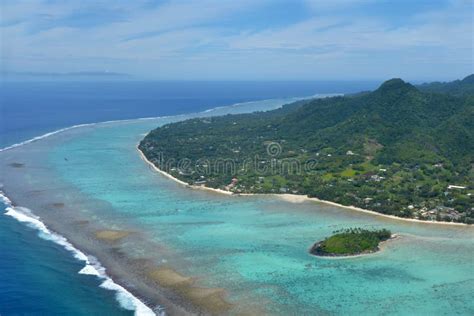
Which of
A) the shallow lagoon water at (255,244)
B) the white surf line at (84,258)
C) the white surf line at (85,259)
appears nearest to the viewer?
the white surf line at (85,259)

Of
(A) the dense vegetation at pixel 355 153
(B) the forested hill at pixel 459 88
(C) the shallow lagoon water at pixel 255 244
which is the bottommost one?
(C) the shallow lagoon water at pixel 255 244

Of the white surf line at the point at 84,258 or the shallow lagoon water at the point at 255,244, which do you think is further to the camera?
the shallow lagoon water at the point at 255,244

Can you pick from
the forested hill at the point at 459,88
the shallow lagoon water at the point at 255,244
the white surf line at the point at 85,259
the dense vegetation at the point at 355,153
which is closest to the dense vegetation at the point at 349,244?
the shallow lagoon water at the point at 255,244

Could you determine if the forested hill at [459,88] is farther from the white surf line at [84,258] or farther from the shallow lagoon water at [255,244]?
the white surf line at [84,258]

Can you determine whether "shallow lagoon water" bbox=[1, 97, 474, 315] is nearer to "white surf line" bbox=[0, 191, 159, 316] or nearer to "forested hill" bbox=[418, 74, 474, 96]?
"white surf line" bbox=[0, 191, 159, 316]

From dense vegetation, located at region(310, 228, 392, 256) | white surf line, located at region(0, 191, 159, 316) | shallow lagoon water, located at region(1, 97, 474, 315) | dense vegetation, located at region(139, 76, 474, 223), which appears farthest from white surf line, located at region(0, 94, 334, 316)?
dense vegetation, located at region(139, 76, 474, 223)

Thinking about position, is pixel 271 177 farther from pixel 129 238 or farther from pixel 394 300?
pixel 394 300

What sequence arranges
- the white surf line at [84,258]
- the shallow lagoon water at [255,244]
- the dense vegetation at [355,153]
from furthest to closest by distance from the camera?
the dense vegetation at [355,153]
the shallow lagoon water at [255,244]
the white surf line at [84,258]
